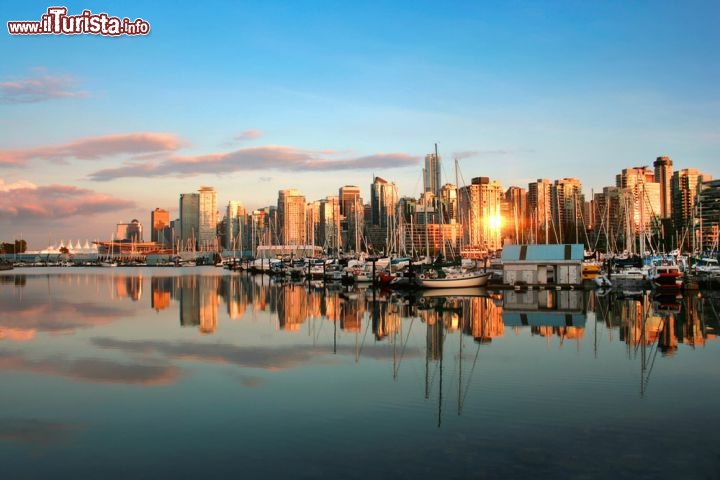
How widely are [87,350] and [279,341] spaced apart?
8.41m

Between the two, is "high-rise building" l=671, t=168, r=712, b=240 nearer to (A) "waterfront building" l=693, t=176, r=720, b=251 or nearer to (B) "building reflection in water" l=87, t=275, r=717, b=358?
(A) "waterfront building" l=693, t=176, r=720, b=251

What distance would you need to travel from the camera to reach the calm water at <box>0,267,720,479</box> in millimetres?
13734

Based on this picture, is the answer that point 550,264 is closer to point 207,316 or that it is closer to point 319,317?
point 319,317

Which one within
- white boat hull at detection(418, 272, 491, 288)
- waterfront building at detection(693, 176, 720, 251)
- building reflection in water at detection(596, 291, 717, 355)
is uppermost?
waterfront building at detection(693, 176, 720, 251)

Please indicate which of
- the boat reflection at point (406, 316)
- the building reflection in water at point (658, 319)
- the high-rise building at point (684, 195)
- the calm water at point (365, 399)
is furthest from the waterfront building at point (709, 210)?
the calm water at point (365, 399)

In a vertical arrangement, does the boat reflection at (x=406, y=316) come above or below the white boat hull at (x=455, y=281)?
below

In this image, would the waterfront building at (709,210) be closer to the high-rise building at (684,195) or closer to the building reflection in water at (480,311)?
the high-rise building at (684,195)

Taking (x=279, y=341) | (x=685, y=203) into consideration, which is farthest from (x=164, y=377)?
(x=685, y=203)

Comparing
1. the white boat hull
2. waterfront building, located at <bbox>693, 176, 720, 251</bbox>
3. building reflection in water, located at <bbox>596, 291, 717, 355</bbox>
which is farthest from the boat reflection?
waterfront building, located at <bbox>693, 176, 720, 251</bbox>

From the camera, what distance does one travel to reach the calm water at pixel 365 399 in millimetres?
13734

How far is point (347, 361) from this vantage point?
26281 mm

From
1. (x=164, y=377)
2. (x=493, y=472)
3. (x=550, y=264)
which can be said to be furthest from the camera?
(x=550, y=264)

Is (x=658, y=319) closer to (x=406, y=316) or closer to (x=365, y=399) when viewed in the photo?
(x=406, y=316)

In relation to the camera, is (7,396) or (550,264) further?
(550,264)
